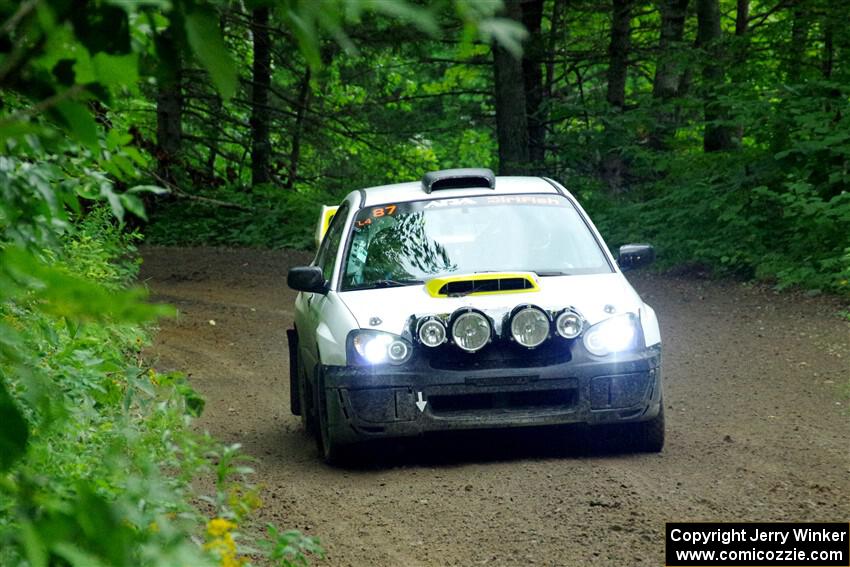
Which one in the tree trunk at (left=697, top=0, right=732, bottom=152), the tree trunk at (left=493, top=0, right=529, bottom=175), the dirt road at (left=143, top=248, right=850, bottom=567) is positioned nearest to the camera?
the dirt road at (left=143, top=248, right=850, bottom=567)

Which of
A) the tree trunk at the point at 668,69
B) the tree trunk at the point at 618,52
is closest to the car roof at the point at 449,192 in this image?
the tree trunk at the point at 668,69

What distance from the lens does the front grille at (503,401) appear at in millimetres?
8148

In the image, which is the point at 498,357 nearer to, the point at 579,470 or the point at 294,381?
the point at 579,470

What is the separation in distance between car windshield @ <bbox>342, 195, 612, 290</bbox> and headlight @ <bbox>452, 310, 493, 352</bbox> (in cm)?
85

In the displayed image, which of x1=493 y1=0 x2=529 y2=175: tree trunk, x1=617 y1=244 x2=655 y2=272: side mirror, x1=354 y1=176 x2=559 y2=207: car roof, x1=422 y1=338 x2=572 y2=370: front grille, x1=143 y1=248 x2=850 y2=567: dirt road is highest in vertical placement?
x1=493 y1=0 x2=529 y2=175: tree trunk

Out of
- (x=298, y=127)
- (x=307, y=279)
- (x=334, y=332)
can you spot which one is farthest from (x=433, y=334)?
(x=298, y=127)

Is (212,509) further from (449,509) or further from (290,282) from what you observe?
(290,282)

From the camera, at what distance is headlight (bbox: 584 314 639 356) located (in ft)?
26.8

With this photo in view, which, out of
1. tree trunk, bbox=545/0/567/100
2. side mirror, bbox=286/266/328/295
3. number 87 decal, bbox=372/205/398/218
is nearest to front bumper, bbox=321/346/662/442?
side mirror, bbox=286/266/328/295

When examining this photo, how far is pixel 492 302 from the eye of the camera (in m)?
8.21

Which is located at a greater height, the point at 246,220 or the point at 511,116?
the point at 511,116

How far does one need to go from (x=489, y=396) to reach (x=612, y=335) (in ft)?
2.80

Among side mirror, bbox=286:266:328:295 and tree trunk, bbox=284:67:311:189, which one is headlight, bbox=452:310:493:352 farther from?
tree trunk, bbox=284:67:311:189

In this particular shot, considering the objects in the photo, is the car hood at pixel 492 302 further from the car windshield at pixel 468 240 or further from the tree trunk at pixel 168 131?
the tree trunk at pixel 168 131
